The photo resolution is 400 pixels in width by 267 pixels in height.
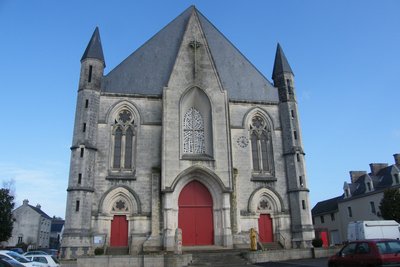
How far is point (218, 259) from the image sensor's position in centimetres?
1811

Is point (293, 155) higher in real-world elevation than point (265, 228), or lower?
higher

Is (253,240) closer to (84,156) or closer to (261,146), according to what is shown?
(261,146)

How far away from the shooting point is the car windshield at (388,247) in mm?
8906

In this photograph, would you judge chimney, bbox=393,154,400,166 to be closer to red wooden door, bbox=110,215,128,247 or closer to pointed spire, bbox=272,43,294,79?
pointed spire, bbox=272,43,294,79

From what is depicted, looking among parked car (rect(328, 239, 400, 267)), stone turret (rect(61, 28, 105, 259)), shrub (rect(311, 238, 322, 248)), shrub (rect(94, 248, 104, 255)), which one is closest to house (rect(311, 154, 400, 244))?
shrub (rect(311, 238, 322, 248))

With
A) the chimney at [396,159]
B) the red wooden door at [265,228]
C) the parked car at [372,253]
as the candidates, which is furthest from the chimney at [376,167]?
the parked car at [372,253]

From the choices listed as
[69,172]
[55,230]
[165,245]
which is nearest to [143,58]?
[69,172]

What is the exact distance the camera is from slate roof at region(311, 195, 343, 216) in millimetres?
41944

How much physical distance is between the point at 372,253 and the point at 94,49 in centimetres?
2088

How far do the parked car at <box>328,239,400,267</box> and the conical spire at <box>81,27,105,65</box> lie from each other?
1950 cm

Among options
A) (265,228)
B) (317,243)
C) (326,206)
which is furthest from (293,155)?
(326,206)

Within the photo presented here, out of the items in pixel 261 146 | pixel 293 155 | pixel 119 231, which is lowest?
pixel 119 231

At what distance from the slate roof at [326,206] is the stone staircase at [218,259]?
26417 millimetres

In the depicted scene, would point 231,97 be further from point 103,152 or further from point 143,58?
point 103,152
